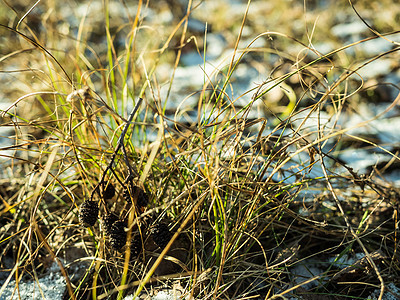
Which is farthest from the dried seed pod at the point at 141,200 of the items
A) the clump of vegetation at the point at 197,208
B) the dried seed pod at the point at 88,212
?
the dried seed pod at the point at 88,212

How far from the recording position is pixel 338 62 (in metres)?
2.13

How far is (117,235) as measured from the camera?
89cm

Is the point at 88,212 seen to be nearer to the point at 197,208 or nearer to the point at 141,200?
the point at 141,200

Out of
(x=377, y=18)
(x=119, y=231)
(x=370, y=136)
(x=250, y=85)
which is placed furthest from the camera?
(x=377, y=18)

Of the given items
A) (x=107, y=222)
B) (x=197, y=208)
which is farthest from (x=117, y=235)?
(x=197, y=208)

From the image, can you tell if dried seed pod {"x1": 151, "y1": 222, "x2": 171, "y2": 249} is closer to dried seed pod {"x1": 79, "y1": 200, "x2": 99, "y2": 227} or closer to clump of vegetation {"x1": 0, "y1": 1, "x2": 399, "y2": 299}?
clump of vegetation {"x1": 0, "y1": 1, "x2": 399, "y2": 299}

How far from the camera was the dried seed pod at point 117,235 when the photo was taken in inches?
35.2

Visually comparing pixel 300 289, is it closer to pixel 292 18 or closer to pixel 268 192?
pixel 268 192

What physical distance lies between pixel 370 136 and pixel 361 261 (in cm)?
84

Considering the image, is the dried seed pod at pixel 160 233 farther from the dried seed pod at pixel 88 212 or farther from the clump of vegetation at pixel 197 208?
the dried seed pod at pixel 88 212

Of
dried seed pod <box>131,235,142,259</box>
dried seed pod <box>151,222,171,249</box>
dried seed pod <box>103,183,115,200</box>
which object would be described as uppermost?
dried seed pod <box>103,183,115,200</box>

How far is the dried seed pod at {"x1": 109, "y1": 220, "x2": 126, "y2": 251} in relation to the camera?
894mm

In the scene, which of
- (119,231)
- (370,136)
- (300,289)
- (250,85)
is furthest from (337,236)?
(250,85)

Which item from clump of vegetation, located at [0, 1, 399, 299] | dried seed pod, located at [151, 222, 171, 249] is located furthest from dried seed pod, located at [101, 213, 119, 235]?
dried seed pod, located at [151, 222, 171, 249]
